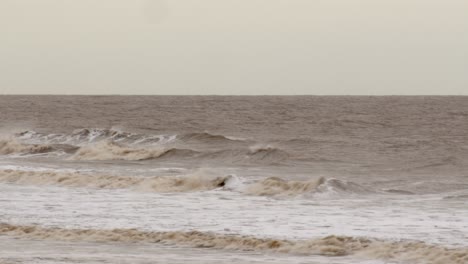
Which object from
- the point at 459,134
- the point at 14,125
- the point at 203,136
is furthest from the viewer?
the point at 14,125

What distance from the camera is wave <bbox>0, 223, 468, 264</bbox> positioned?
46.9 feet

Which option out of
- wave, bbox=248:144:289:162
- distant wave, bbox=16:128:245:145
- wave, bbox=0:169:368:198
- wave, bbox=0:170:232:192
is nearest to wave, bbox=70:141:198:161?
wave, bbox=248:144:289:162

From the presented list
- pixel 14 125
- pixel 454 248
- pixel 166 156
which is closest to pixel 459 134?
pixel 166 156

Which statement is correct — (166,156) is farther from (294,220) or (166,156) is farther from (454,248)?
(454,248)

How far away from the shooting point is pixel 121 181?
25.5m

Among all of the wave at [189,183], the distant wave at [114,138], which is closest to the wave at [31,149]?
the distant wave at [114,138]

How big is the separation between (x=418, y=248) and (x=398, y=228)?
2.02 metres

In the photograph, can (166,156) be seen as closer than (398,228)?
No

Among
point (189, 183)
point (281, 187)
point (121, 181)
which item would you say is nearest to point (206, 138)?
point (121, 181)

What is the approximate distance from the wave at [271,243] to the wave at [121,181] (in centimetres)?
761

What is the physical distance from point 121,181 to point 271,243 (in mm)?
10937

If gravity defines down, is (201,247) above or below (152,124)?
below

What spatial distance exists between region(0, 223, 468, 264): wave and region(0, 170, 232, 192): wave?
299 inches

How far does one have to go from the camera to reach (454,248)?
14.5m
